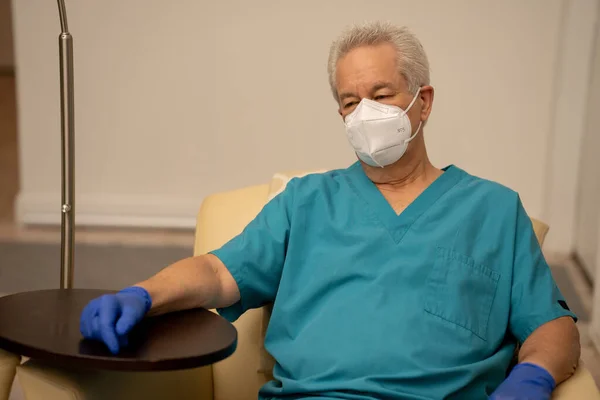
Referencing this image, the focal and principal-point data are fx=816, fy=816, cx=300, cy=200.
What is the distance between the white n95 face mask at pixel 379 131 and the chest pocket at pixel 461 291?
0.23m

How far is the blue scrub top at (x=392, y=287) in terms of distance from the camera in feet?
4.80

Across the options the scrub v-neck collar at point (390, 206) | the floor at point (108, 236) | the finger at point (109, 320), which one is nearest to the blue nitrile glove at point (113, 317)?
the finger at point (109, 320)

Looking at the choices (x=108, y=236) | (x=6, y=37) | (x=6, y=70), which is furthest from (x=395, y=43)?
(x=6, y=70)

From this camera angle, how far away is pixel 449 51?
344 cm

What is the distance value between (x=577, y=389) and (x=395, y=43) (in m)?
0.73

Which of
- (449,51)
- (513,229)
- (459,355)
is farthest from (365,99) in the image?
(449,51)

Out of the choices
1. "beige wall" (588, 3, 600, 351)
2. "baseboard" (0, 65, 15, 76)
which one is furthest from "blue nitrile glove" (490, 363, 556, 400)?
"baseboard" (0, 65, 15, 76)

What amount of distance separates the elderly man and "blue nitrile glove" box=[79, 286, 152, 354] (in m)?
0.01

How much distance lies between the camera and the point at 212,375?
1732 millimetres

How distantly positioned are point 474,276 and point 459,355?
0.15m

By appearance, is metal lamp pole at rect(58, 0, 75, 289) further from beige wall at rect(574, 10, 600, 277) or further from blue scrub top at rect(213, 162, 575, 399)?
beige wall at rect(574, 10, 600, 277)

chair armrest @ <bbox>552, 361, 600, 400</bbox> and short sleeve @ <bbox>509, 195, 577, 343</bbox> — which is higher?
short sleeve @ <bbox>509, 195, 577, 343</bbox>

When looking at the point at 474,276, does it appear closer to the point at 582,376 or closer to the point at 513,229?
the point at 513,229

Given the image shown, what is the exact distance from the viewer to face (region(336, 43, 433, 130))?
63.2 inches
